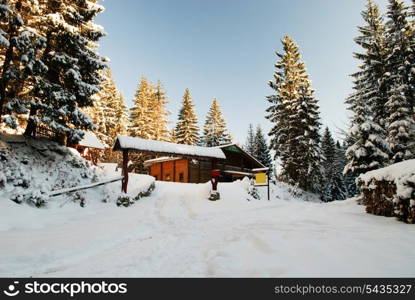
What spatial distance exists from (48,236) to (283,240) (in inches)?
222

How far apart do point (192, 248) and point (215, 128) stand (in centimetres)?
3851

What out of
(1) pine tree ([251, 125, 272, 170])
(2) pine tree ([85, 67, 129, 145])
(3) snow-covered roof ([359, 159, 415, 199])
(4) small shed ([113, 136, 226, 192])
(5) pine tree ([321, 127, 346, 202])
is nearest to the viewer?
(3) snow-covered roof ([359, 159, 415, 199])

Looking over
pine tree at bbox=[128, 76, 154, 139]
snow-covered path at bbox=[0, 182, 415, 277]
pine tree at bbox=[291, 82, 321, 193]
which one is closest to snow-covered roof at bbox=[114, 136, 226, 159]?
snow-covered path at bbox=[0, 182, 415, 277]

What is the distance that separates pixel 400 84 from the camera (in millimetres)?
18438

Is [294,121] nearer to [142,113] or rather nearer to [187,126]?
[187,126]

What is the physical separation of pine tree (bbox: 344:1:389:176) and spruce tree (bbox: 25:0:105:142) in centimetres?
1667

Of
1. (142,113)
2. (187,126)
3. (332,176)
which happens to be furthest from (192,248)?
(332,176)

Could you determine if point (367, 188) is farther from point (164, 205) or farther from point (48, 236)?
point (48, 236)

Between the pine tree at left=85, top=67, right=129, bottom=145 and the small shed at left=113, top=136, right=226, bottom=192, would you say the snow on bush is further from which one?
the pine tree at left=85, top=67, right=129, bottom=145

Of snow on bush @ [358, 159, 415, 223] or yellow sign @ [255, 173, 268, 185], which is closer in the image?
snow on bush @ [358, 159, 415, 223]

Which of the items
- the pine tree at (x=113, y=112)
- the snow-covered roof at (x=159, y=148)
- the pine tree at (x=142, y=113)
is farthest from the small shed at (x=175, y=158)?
the pine tree at (x=113, y=112)

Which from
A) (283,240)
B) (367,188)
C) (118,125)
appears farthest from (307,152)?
(118,125)

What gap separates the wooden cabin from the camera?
91.1 feet

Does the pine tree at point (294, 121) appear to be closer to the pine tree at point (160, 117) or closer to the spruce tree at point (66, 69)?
the pine tree at point (160, 117)
